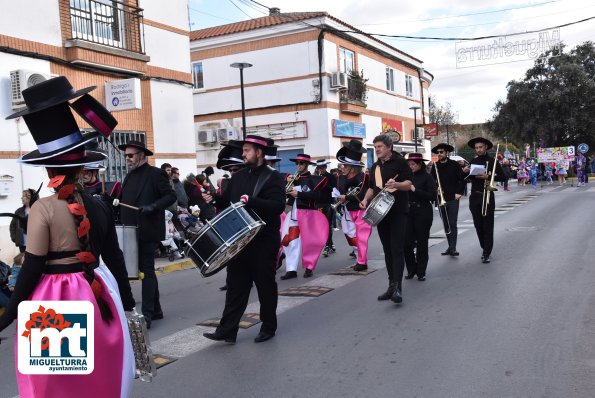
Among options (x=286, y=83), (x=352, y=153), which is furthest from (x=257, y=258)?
(x=286, y=83)

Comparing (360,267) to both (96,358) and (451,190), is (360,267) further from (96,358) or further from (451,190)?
(96,358)

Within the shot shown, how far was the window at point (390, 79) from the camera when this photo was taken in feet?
108

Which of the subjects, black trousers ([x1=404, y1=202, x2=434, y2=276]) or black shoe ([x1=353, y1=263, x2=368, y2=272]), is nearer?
black trousers ([x1=404, y1=202, x2=434, y2=276])

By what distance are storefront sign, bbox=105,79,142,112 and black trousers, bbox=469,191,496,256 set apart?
7880mm

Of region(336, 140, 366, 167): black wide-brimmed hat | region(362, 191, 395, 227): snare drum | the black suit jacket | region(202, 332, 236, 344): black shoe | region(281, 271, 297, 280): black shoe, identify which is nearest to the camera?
region(202, 332, 236, 344): black shoe

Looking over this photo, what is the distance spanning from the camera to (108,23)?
48.4ft

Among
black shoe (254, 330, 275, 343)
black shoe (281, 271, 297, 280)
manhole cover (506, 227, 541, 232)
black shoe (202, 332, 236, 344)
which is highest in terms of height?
black shoe (202, 332, 236, 344)

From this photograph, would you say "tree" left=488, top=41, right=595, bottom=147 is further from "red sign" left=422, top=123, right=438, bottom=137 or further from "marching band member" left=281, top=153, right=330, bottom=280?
"marching band member" left=281, top=153, right=330, bottom=280

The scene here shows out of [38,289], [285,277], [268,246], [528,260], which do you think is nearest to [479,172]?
[528,260]

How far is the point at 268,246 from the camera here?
19.0ft

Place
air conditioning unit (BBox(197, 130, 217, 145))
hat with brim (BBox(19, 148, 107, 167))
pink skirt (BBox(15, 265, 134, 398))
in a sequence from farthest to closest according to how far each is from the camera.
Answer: air conditioning unit (BBox(197, 130, 217, 145)), hat with brim (BBox(19, 148, 107, 167)), pink skirt (BBox(15, 265, 134, 398))

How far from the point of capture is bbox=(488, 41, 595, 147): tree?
39.3m

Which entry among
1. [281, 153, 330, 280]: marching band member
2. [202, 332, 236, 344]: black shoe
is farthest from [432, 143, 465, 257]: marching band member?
[202, 332, 236, 344]: black shoe

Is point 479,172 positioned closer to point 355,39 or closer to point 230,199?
point 230,199
